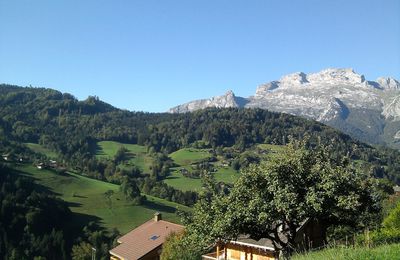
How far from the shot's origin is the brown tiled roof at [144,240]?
164ft

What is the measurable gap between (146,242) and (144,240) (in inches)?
36.1

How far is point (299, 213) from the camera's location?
61.9ft

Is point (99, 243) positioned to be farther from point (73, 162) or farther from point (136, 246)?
point (73, 162)

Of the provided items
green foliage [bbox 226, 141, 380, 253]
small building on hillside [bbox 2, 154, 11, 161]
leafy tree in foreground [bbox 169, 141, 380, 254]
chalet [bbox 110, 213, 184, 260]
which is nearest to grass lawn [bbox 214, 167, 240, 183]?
small building on hillside [bbox 2, 154, 11, 161]

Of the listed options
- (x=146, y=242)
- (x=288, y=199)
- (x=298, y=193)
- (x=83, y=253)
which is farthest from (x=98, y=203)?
(x=288, y=199)

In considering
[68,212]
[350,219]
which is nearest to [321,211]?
[350,219]

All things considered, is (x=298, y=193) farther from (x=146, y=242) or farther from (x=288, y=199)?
(x=146, y=242)

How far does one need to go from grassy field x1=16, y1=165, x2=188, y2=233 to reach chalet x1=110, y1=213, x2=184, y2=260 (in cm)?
5789

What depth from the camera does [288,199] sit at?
18828mm

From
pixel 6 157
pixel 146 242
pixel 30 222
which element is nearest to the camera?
pixel 146 242

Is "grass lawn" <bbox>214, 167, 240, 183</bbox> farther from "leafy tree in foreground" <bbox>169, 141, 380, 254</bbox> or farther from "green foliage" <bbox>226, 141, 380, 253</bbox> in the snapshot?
"green foliage" <bbox>226, 141, 380, 253</bbox>

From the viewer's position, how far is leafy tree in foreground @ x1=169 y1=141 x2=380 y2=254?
19109 mm

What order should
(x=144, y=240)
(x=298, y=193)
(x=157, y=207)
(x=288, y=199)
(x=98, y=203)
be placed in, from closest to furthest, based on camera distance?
(x=288, y=199) < (x=298, y=193) < (x=144, y=240) < (x=98, y=203) < (x=157, y=207)

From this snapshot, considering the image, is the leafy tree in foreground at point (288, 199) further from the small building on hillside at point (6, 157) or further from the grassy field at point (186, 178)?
the small building on hillside at point (6, 157)
